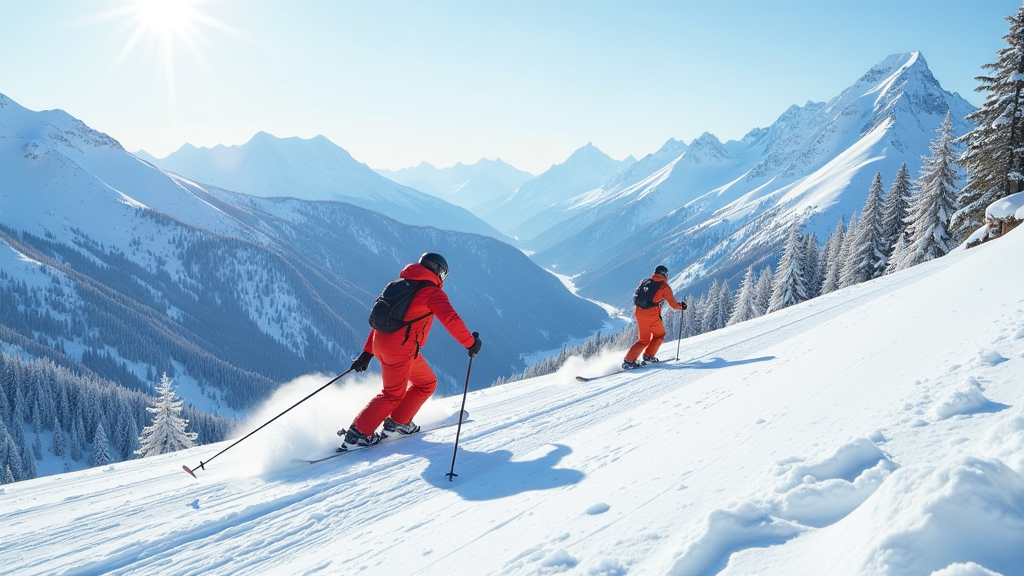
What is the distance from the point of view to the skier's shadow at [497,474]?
166 inches

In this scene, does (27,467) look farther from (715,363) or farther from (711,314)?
Answer: (711,314)

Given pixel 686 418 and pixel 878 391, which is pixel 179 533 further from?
pixel 878 391

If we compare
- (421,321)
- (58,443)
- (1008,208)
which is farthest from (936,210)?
(58,443)

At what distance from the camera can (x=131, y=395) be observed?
67625 millimetres

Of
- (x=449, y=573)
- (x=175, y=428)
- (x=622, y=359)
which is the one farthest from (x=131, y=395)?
(x=449, y=573)

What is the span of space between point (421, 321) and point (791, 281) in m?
37.9

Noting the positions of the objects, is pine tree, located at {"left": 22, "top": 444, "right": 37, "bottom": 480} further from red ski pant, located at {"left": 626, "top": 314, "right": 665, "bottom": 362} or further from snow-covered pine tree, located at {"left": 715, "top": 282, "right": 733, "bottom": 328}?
snow-covered pine tree, located at {"left": 715, "top": 282, "right": 733, "bottom": 328}

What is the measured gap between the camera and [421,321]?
19.5 feet

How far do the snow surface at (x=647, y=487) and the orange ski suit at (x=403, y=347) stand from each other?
1.48 ft

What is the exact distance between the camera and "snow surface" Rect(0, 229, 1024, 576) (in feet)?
6.92

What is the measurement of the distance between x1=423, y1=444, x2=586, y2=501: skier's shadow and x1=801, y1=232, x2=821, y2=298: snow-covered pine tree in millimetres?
39335

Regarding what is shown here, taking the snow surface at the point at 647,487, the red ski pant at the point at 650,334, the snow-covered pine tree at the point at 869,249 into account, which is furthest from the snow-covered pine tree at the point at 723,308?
the snow surface at the point at 647,487

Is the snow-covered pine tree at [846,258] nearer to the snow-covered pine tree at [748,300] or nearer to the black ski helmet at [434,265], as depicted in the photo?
the snow-covered pine tree at [748,300]

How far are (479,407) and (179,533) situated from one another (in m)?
4.50
